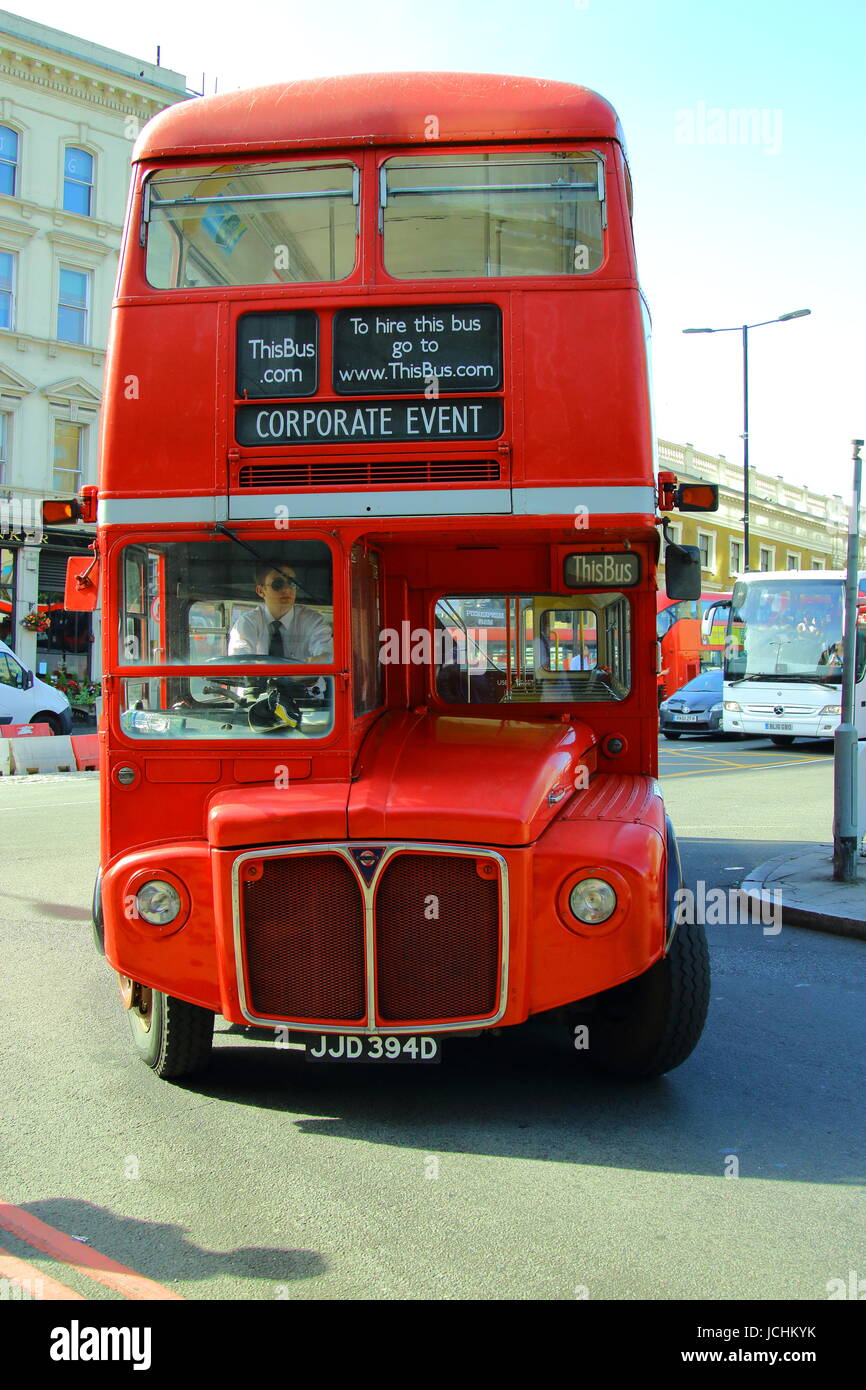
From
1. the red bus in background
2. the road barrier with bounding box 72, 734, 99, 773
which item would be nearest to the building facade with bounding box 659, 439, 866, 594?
the red bus in background

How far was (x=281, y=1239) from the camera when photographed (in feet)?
12.2

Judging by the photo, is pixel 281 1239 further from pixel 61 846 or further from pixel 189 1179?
pixel 61 846

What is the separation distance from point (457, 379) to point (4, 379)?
27.0m

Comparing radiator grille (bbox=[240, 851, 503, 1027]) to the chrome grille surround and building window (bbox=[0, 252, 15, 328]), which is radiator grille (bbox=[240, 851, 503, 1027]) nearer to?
the chrome grille surround

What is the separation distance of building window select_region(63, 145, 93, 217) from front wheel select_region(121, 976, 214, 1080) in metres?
29.8

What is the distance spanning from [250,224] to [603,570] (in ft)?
7.60

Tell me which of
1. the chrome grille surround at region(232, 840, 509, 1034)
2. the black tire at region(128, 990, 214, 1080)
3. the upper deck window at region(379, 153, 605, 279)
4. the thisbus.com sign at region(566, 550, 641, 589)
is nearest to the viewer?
the chrome grille surround at region(232, 840, 509, 1034)

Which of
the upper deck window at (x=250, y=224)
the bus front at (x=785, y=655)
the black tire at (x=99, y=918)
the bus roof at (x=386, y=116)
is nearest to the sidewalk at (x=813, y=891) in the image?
the black tire at (x=99, y=918)

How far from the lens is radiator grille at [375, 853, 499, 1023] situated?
4543mm

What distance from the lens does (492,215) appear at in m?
5.31

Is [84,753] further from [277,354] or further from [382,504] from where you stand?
[382,504]

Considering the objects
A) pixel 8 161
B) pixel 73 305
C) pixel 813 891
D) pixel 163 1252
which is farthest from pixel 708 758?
pixel 8 161
